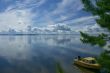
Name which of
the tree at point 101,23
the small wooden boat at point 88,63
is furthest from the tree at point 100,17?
the small wooden boat at point 88,63

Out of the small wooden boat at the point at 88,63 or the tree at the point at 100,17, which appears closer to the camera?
the tree at the point at 100,17

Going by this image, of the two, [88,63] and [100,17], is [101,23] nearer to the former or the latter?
[100,17]

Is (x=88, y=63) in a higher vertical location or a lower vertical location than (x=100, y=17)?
lower

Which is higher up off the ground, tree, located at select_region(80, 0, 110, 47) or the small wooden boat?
tree, located at select_region(80, 0, 110, 47)

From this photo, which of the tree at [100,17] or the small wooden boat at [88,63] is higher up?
the tree at [100,17]

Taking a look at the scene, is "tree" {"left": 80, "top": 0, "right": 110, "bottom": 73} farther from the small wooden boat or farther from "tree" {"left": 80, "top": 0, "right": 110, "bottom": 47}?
the small wooden boat

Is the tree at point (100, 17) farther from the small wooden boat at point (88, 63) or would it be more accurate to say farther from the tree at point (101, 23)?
the small wooden boat at point (88, 63)

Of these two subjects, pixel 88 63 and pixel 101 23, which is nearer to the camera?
pixel 101 23

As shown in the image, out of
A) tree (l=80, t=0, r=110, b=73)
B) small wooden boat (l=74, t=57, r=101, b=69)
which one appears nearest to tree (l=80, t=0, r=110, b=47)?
tree (l=80, t=0, r=110, b=73)

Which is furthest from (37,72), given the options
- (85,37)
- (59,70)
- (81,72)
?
(59,70)

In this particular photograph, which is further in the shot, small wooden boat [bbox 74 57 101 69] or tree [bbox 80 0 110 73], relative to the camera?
small wooden boat [bbox 74 57 101 69]

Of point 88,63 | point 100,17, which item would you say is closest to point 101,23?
point 100,17

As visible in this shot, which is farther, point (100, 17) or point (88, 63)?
point (88, 63)

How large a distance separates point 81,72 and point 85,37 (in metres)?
38.2
